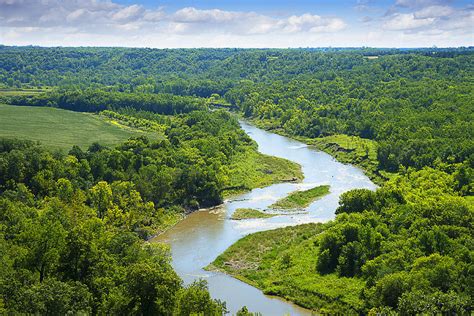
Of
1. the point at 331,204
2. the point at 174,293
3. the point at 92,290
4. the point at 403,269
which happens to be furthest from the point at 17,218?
the point at 331,204

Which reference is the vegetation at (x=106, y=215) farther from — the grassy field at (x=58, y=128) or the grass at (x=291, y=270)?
the grass at (x=291, y=270)

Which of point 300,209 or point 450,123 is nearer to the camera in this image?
point 300,209

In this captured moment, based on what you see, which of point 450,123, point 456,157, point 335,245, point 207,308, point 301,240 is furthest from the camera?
point 450,123

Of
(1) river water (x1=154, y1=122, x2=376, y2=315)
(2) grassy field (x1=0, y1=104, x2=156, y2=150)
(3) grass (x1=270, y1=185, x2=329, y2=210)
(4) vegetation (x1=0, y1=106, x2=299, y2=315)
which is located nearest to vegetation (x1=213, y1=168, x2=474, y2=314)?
(1) river water (x1=154, y1=122, x2=376, y2=315)

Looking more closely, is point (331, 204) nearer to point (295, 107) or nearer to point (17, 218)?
point (17, 218)

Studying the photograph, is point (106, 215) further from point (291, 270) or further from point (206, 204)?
point (291, 270)

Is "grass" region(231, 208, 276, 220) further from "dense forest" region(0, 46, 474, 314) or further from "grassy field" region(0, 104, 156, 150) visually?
"grassy field" region(0, 104, 156, 150)

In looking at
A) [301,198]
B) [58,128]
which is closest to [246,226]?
[301,198]
